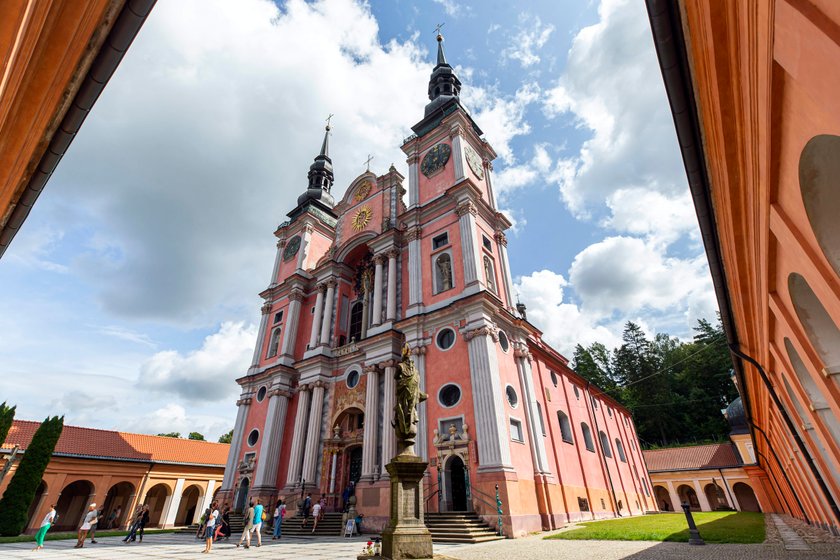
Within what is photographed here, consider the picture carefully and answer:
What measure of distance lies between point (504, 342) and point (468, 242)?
5558mm

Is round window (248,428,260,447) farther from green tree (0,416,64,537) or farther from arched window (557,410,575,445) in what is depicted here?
arched window (557,410,575,445)

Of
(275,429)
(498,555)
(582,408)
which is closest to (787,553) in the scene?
(498,555)

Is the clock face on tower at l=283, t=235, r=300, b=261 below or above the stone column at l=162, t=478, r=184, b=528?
above

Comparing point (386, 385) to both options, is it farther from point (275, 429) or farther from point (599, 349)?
point (599, 349)

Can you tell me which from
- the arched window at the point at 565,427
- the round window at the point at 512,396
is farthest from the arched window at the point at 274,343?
the arched window at the point at 565,427

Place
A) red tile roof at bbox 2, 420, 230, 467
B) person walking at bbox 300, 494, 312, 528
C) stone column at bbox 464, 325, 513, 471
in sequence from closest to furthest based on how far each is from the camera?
stone column at bbox 464, 325, 513, 471
person walking at bbox 300, 494, 312, 528
red tile roof at bbox 2, 420, 230, 467

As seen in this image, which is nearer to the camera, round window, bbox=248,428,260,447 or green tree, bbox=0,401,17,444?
green tree, bbox=0,401,17,444

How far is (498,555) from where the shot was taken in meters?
9.84

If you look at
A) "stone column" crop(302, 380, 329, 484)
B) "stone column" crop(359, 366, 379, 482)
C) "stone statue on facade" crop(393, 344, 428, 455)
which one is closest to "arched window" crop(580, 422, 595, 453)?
"stone column" crop(359, 366, 379, 482)

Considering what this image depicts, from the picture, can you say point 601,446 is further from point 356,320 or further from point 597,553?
point 597,553

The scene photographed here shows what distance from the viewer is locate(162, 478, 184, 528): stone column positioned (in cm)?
3000

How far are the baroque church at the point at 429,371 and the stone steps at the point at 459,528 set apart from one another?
525 millimetres

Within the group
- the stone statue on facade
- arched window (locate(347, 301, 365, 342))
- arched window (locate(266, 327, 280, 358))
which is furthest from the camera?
arched window (locate(266, 327, 280, 358))

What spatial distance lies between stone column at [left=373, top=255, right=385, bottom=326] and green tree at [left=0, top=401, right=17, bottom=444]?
2075 centimetres
